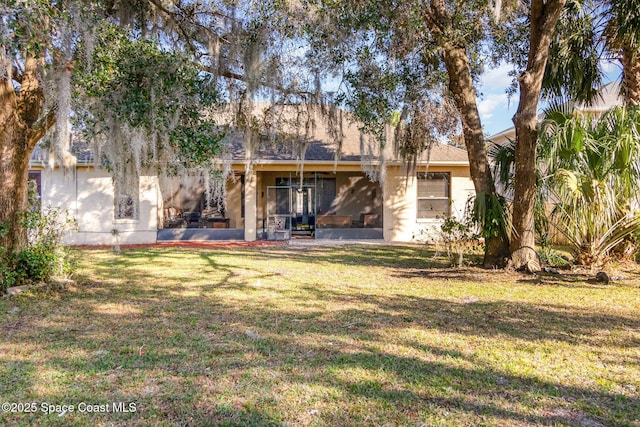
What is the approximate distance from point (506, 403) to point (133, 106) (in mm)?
5434

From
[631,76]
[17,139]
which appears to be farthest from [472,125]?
[17,139]

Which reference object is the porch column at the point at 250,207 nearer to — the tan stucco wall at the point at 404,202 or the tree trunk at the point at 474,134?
the tan stucco wall at the point at 404,202

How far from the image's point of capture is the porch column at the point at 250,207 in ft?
47.1

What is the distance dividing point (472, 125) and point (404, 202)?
6447mm

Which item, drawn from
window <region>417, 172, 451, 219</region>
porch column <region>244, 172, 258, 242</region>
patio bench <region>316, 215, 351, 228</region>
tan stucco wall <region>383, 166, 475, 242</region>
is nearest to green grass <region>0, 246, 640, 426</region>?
porch column <region>244, 172, 258, 242</region>

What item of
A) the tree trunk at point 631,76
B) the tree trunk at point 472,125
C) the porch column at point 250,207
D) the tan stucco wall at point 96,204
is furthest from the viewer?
the porch column at point 250,207

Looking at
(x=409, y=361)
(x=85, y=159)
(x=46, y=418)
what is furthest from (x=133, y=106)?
(x=85, y=159)

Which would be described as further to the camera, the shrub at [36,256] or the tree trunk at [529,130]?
the tree trunk at [529,130]

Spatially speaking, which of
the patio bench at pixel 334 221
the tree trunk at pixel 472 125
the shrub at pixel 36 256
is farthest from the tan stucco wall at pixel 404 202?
the shrub at pixel 36 256

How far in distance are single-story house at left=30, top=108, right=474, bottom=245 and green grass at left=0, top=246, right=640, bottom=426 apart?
230 inches

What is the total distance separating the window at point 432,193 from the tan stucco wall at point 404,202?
0.62 ft

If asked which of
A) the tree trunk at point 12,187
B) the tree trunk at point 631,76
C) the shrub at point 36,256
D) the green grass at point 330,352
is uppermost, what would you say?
the tree trunk at point 631,76

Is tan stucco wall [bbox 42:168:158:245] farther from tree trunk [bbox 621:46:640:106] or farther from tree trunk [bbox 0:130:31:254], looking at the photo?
tree trunk [bbox 621:46:640:106]

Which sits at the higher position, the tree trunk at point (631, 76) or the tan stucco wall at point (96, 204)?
the tree trunk at point (631, 76)
